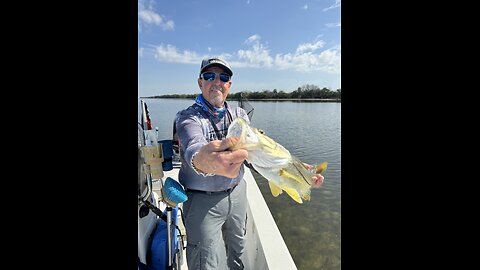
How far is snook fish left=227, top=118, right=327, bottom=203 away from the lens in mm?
1397

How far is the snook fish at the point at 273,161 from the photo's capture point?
1.40 meters

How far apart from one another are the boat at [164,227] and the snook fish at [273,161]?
65 centimetres

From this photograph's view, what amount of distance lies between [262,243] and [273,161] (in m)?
1.57

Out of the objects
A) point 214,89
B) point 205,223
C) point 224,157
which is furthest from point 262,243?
point 224,157

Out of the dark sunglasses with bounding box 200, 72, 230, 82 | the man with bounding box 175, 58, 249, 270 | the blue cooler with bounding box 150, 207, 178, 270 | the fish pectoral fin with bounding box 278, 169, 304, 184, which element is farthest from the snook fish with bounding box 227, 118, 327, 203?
→ the blue cooler with bounding box 150, 207, 178, 270

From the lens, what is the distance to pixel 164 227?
2.31 m

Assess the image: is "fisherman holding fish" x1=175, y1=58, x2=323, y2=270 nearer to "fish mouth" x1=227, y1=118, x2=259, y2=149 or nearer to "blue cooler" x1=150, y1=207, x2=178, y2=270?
"blue cooler" x1=150, y1=207, x2=178, y2=270

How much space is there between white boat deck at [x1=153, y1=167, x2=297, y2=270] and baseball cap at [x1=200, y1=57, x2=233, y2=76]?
1137 mm

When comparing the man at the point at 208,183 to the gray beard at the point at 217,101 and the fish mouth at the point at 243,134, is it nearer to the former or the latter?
the gray beard at the point at 217,101
